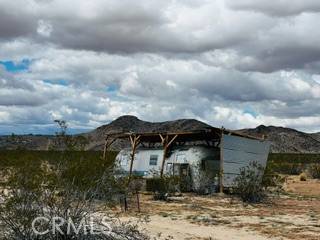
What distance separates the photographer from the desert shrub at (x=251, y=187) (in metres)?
23.2

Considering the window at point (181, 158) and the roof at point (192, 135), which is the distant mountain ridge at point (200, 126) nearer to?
the roof at point (192, 135)

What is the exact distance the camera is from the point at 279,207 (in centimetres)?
2102

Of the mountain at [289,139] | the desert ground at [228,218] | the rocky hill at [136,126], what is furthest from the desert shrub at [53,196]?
the mountain at [289,139]

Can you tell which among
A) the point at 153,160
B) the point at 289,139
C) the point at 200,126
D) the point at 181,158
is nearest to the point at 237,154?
the point at 181,158

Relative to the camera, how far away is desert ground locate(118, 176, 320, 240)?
1383 centimetres

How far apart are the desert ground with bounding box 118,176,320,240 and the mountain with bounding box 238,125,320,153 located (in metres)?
87.7

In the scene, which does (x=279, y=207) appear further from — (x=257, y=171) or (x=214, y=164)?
(x=214, y=164)

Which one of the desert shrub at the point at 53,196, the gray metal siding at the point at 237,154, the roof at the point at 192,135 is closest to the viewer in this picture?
the desert shrub at the point at 53,196

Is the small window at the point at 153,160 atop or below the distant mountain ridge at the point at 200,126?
below

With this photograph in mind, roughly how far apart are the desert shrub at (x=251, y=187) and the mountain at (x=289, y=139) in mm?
85453

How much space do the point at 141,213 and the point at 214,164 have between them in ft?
36.3

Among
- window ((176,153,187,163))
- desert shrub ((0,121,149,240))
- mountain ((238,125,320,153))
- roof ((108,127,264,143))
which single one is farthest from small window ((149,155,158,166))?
mountain ((238,125,320,153))

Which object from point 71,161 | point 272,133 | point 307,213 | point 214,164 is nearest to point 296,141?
Result: point 272,133

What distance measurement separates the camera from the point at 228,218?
17.2 m
